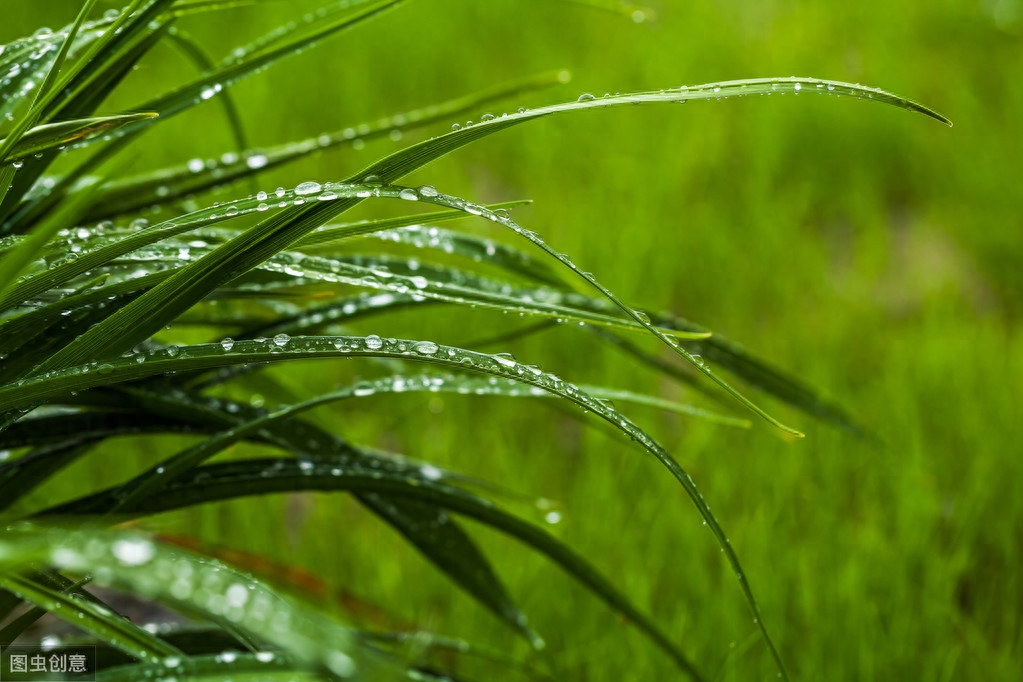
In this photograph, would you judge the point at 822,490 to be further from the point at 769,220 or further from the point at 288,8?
the point at 288,8

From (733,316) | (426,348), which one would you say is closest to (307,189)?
(426,348)

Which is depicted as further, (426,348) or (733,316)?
(733,316)

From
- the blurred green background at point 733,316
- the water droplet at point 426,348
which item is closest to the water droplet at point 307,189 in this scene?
the water droplet at point 426,348

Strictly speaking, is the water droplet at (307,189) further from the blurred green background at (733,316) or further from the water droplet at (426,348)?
the blurred green background at (733,316)

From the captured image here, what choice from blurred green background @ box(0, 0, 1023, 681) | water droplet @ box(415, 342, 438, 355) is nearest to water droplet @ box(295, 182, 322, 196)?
water droplet @ box(415, 342, 438, 355)

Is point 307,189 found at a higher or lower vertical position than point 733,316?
lower

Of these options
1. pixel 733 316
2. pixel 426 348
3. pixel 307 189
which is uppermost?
pixel 733 316

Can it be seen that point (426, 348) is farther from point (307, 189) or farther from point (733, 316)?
point (733, 316)

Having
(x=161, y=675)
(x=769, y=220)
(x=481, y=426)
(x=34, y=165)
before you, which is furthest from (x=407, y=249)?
(x=161, y=675)
